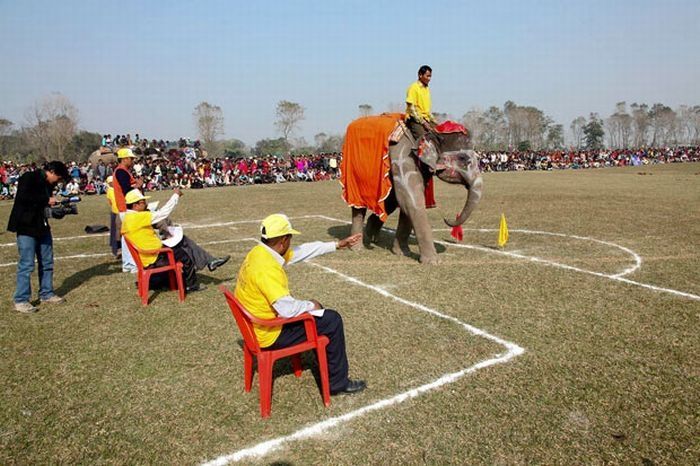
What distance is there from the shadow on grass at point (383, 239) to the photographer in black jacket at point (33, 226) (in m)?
5.98

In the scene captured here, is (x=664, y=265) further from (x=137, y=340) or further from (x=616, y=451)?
(x=137, y=340)

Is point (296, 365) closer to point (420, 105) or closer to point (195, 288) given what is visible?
point (195, 288)

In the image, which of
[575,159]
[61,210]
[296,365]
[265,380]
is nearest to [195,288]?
[61,210]

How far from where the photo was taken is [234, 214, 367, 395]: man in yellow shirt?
158 inches

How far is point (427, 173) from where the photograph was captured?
368 inches

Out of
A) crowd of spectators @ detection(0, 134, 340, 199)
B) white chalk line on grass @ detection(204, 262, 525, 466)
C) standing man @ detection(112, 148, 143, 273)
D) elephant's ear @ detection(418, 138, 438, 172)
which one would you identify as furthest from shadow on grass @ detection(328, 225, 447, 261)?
crowd of spectators @ detection(0, 134, 340, 199)

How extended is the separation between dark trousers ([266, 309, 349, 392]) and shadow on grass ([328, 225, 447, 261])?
5.27 metres

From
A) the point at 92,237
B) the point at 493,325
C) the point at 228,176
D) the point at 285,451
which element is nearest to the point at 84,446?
the point at 285,451

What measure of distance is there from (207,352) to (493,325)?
11.2 ft

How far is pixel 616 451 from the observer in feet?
11.6

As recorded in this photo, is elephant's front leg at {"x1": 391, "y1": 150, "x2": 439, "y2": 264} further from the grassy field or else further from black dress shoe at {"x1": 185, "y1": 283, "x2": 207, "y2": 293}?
black dress shoe at {"x1": 185, "y1": 283, "x2": 207, "y2": 293}

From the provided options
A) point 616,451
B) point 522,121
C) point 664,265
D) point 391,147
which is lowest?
point 616,451

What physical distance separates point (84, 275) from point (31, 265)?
6.71 ft

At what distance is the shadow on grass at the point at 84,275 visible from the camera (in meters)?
7.94
